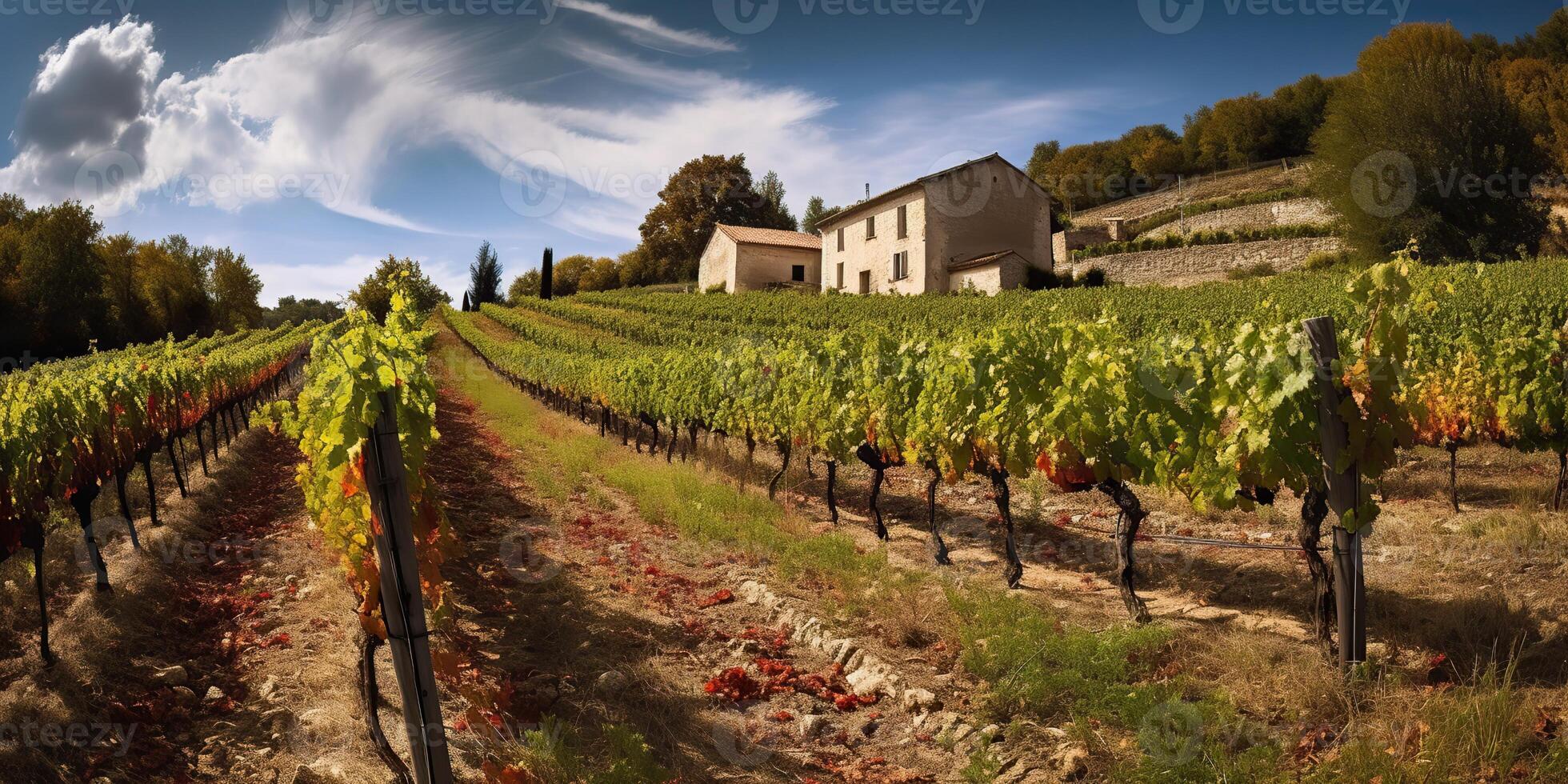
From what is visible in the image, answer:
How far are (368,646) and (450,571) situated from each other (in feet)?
9.48

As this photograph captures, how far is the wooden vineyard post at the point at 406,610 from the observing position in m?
3.44

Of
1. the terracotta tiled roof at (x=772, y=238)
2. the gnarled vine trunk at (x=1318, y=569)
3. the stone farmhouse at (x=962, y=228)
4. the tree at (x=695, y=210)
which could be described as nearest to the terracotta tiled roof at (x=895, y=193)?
the stone farmhouse at (x=962, y=228)

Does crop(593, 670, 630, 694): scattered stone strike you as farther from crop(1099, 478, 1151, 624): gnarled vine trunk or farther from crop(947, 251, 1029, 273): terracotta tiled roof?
crop(947, 251, 1029, 273): terracotta tiled roof

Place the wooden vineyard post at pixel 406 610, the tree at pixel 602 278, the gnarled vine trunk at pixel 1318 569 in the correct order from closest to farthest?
the wooden vineyard post at pixel 406 610, the gnarled vine trunk at pixel 1318 569, the tree at pixel 602 278

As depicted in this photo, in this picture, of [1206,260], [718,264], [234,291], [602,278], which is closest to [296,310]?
[234,291]

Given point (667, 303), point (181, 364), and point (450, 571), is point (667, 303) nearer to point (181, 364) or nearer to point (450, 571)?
point (181, 364)

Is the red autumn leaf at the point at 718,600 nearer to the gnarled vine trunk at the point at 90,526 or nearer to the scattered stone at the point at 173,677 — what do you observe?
the scattered stone at the point at 173,677

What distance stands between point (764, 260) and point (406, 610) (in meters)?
41.7

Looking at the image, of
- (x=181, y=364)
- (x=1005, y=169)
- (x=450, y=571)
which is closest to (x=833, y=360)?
(x=450, y=571)

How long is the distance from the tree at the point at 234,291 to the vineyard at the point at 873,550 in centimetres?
5885

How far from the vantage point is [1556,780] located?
10.1 feet

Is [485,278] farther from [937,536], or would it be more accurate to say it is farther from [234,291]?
[937,536]

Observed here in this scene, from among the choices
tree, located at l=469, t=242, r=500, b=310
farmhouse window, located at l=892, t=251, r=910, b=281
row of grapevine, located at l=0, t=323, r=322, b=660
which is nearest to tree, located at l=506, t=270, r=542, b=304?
tree, located at l=469, t=242, r=500, b=310

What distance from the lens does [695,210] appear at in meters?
59.1
